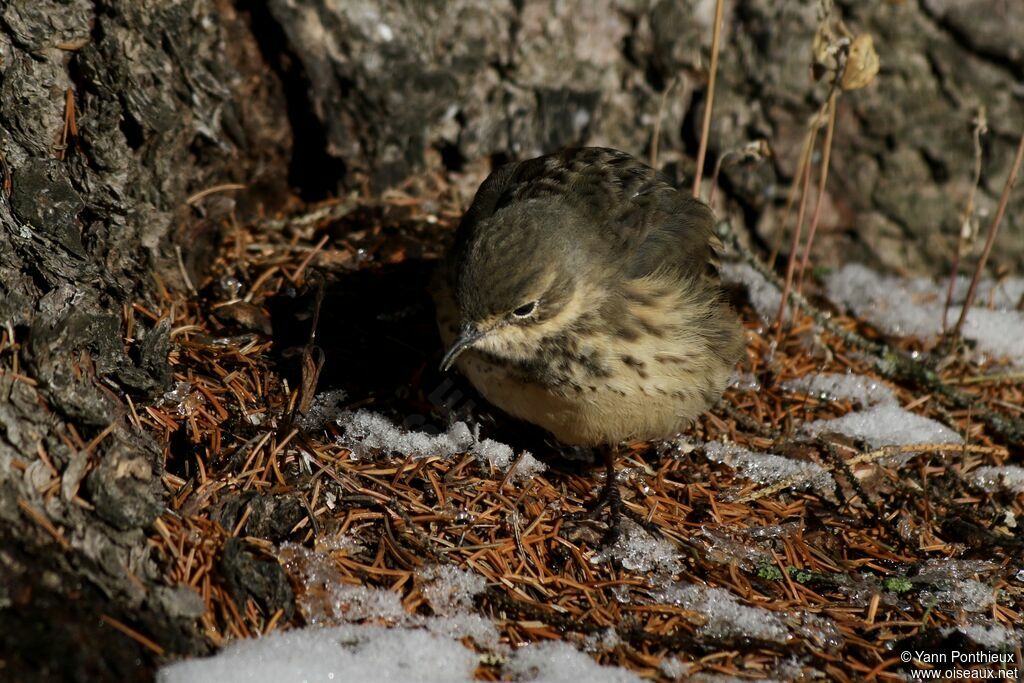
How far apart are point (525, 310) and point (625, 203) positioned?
88 centimetres

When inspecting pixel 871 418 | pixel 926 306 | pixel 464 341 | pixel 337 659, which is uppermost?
pixel 926 306

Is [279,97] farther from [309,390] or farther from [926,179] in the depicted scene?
[926,179]

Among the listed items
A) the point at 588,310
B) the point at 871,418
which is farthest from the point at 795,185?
the point at 588,310

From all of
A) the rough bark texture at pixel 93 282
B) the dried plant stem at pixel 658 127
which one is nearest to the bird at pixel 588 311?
the dried plant stem at pixel 658 127

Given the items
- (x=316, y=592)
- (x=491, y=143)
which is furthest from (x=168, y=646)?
(x=491, y=143)

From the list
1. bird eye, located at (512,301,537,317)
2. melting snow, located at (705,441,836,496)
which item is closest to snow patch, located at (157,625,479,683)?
bird eye, located at (512,301,537,317)

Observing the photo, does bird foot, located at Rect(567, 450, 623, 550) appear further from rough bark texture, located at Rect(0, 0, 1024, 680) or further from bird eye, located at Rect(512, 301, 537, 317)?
rough bark texture, located at Rect(0, 0, 1024, 680)

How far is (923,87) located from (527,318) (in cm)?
360

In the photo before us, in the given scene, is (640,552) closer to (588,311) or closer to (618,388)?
(618,388)

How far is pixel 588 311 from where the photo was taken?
414 centimetres

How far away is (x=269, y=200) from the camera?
5703mm

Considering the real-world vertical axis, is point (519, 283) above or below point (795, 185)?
below

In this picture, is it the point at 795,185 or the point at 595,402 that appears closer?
the point at 595,402

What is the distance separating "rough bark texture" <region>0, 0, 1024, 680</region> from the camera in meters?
3.17
